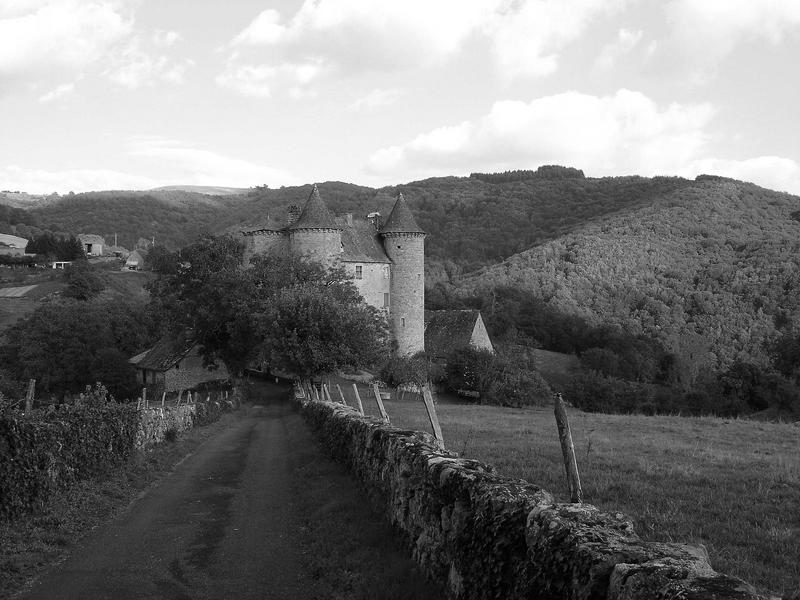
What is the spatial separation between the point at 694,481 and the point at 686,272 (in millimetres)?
92583

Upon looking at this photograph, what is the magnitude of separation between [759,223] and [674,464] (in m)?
112

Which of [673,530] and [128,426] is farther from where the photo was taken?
[128,426]

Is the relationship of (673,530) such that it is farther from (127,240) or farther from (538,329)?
(127,240)

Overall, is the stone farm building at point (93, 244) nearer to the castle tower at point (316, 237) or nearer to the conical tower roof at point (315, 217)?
the conical tower roof at point (315, 217)

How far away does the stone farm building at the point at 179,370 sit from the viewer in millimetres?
56000

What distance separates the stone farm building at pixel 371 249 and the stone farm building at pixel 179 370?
936 centimetres

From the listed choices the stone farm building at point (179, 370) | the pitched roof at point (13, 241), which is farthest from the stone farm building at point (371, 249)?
the pitched roof at point (13, 241)

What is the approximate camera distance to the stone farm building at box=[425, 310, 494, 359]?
62.4 metres

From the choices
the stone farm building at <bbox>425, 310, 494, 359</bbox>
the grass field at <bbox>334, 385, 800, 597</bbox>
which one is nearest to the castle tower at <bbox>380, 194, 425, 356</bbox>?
the stone farm building at <bbox>425, 310, 494, 359</bbox>

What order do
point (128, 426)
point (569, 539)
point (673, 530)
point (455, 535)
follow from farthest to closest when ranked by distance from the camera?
1. point (128, 426)
2. point (673, 530)
3. point (455, 535)
4. point (569, 539)

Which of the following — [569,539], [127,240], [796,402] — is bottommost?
[796,402]

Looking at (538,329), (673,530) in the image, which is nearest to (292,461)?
(673,530)

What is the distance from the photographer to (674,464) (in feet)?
45.6

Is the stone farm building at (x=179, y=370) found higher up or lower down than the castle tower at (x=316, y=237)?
lower down
